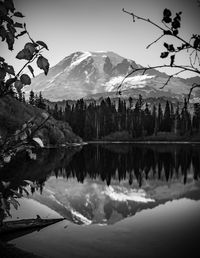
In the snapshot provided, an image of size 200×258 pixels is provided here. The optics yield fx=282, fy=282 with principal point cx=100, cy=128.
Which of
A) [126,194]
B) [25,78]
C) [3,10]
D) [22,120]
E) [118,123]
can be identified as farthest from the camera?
[118,123]

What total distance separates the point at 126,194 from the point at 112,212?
26.1ft

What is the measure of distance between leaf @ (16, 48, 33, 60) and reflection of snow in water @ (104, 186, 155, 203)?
81.9 feet

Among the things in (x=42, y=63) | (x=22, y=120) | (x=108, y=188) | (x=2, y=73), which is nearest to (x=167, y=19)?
(x=42, y=63)

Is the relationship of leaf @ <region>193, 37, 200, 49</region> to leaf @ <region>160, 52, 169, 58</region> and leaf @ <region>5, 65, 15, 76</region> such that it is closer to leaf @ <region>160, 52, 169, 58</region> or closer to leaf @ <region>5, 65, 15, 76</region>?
leaf @ <region>160, 52, 169, 58</region>

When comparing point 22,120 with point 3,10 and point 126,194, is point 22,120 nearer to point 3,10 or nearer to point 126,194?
point 126,194

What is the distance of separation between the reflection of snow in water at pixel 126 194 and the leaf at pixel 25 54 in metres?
25.0

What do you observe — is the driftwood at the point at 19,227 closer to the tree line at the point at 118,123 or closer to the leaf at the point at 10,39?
the leaf at the point at 10,39

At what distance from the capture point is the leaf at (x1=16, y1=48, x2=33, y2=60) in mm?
2301

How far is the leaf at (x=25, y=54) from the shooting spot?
7.55 feet

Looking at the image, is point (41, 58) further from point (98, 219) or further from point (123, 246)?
point (98, 219)

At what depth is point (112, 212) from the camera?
22.0 m

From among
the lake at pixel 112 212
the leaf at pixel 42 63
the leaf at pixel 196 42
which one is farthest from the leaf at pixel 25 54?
the leaf at pixel 196 42

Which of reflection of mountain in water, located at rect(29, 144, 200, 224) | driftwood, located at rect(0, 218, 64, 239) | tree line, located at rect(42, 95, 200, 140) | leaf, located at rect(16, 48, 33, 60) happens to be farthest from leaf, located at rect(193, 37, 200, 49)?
tree line, located at rect(42, 95, 200, 140)

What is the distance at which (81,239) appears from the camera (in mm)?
14344
